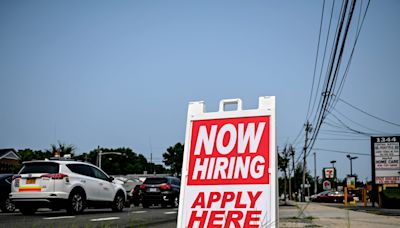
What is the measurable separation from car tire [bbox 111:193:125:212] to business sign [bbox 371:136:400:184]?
14.8 metres

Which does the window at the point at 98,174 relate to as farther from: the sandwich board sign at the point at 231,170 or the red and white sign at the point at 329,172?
the red and white sign at the point at 329,172

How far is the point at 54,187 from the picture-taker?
12953mm

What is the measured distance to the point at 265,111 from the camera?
14.0 ft

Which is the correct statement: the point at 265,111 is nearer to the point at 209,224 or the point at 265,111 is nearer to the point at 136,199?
the point at 209,224

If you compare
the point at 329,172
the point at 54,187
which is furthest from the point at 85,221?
the point at 329,172

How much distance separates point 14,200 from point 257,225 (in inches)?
436

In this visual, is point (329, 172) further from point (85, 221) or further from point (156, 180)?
point (85, 221)

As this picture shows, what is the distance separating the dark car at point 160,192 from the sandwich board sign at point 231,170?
1671 centimetres

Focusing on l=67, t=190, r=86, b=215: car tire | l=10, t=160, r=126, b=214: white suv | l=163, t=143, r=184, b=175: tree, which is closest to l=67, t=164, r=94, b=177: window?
l=10, t=160, r=126, b=214: white suv

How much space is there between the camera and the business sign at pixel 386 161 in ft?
81.9

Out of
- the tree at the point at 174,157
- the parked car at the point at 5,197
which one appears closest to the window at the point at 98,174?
the parked car at the point at 5,197

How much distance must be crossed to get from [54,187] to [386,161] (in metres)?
18.3

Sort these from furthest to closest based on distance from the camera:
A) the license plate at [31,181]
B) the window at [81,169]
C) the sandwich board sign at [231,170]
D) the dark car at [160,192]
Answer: the dark car at [160,192], the window at [81,169], the license plate at [31,181], the sandwich board sign at [231,170]

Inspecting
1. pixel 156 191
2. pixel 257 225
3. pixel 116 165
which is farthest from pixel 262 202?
pixel 116 165
